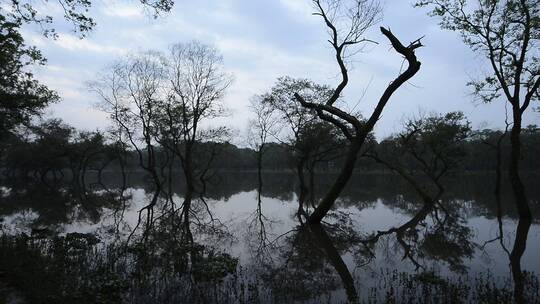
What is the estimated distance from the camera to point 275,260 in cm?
1078

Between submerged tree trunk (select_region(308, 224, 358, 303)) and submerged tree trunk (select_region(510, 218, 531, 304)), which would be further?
submerged tree trunk (select_region(308, 224, 358, 303))

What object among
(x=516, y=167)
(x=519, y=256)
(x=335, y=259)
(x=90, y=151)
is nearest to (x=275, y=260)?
(x=335, y=259)

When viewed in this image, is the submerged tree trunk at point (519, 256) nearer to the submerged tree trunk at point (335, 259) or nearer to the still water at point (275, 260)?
the still water at point (275, 260)

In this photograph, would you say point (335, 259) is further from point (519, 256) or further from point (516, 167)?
point (516, 167)

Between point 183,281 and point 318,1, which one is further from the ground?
point 318,1

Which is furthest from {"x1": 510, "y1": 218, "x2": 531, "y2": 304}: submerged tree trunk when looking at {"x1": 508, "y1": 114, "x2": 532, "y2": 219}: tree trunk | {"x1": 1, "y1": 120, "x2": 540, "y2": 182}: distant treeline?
{"x1": 1, "y1": 120, "x2": 540, "y2": 182}: distant treeline

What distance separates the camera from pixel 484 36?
19016 mm

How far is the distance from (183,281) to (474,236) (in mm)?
11064

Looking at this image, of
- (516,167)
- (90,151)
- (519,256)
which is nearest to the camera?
(519,256)

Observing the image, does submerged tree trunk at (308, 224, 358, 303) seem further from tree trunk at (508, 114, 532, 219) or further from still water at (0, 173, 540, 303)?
tree trunk at (508, 114, 532, 219)

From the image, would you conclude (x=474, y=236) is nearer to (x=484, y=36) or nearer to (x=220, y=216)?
(x=484, y=36)

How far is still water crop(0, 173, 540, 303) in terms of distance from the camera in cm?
738

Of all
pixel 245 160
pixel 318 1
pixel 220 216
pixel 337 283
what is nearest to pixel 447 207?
pixel 220 216

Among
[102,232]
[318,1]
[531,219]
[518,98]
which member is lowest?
[102,232]
